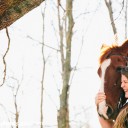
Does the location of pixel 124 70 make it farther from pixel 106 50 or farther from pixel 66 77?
pixel 66 77

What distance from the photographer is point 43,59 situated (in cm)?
1298

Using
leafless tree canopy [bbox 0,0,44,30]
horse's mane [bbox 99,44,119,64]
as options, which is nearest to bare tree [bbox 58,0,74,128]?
horse's mane [bbox 99,44,119,64]

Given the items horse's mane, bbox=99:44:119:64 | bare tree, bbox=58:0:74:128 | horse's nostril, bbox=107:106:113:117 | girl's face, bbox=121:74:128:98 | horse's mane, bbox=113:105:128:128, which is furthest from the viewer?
bare tree, bbox=58:0:74:128

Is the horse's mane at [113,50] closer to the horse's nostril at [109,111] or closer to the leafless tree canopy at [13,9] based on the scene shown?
the horse's nostril at [109,111]

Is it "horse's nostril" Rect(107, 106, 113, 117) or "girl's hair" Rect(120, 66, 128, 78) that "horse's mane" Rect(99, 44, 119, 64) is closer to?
"girl's hair" Rect(120, 66, 128, 78)

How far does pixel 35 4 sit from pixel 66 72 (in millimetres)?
8497

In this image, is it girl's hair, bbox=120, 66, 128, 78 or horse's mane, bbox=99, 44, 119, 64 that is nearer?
girl's hair, bbox=120, 66, 128, 78

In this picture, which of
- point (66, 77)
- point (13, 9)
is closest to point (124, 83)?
point (13, 9)

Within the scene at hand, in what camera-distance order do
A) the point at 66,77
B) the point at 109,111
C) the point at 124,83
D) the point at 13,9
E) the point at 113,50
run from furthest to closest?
the point at 66,77, the point at 113,50, the point at 109,111, the point at 124,83, the point at 13,9

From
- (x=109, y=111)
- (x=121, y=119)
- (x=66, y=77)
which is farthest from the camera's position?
(x=66, y=77)

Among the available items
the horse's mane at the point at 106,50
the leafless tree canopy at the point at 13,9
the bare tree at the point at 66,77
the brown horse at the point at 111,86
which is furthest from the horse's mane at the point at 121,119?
the bare tree at the point at 66,77

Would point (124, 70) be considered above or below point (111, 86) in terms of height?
above

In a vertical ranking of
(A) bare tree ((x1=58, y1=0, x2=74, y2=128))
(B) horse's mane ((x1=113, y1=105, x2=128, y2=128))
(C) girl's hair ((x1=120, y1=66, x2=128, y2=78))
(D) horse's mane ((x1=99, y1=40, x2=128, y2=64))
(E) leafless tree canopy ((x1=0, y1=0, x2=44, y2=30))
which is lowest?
(B) horse's mane ((x1=113, y1=105, x2=128, y2=128))


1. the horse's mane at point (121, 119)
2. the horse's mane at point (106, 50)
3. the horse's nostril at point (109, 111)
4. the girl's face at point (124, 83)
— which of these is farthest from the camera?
the horse's mane at point (106, 50)
